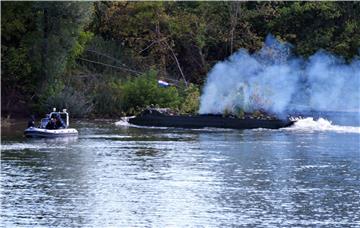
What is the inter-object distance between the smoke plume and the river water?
726cm

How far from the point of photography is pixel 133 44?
89.9m

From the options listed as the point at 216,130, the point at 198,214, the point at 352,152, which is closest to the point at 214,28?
the point at 216,130

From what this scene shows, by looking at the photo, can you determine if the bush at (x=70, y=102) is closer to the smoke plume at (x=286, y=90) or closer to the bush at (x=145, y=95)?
the bush at (x=145, y=95)

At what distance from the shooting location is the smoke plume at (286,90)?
6994cm

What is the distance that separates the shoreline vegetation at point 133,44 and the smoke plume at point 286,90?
11.7 feet

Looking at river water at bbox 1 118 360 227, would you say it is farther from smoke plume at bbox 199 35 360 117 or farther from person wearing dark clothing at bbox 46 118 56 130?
smoke plume at bbox 199 35 360 117

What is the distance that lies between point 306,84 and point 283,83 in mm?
2142

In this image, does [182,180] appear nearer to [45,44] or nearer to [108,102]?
[45,44]

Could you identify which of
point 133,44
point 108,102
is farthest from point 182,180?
point 133,44

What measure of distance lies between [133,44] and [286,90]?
72.7 feet

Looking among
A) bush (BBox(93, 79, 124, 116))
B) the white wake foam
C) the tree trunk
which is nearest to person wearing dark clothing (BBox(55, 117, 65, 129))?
the tree trunk

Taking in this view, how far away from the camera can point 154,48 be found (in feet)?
295

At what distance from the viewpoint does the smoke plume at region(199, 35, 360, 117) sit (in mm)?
69938

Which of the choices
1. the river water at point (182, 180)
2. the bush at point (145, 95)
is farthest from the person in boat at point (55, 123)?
the bush at point (145, 95)
